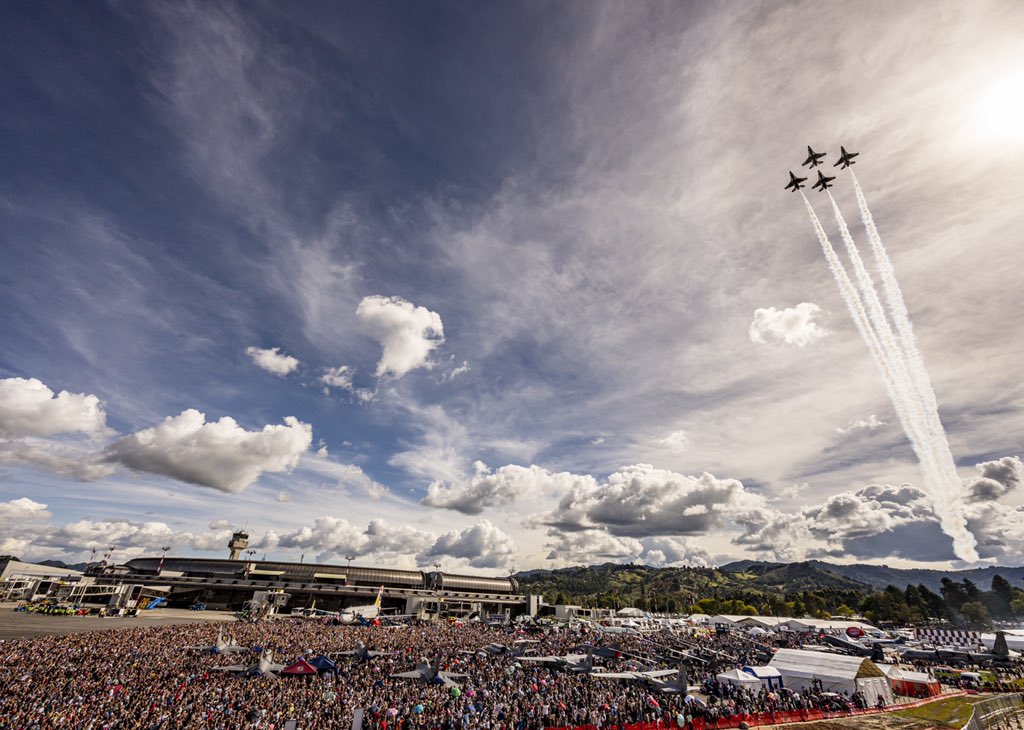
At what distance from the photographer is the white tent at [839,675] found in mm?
33606

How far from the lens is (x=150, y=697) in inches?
970

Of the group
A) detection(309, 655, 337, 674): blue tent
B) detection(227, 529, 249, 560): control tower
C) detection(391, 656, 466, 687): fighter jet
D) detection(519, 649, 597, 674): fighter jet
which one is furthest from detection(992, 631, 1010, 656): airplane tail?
detection(227, 529, 249, 560): control tower

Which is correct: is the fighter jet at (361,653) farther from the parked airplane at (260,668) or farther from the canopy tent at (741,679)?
the canopy tent at (741,679)

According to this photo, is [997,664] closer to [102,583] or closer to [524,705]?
[524,705]

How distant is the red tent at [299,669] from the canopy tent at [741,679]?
32.0 metres

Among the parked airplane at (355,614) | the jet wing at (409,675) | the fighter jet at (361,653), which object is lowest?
the parked airplane at (355,614)

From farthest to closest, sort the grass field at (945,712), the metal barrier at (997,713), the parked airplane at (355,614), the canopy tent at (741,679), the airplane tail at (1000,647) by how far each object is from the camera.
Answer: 1. the parked airplane at (355,614)
2. the airplane tail at (1000,647)
3. the canopy tent at (741,679)
4. the grass field at (945,712)
5. the metal barrier at (997,713)

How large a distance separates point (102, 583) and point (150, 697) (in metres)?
118

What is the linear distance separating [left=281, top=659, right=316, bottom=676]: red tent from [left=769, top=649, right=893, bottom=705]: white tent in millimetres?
37559

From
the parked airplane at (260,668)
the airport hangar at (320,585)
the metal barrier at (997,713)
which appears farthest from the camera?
the airport hangar at (320,585)

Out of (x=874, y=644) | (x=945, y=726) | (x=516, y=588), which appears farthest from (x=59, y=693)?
(x=516, y=588)

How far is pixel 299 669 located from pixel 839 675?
40971 mm

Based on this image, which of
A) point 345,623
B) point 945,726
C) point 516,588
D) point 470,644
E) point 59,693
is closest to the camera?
point 59,693

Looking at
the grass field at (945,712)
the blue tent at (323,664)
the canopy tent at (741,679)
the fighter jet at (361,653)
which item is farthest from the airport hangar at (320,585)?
the grass field at (945,712)
